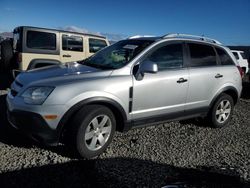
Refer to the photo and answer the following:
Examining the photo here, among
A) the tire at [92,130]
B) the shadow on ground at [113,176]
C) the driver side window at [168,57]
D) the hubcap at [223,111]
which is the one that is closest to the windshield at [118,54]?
the driver side window at [168,57]

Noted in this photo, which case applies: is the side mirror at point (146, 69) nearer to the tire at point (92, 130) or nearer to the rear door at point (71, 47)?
the tire at point (92, 130)

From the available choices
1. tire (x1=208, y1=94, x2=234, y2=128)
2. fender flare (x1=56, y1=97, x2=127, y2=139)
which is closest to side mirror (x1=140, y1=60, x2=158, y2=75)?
fender flare (x1=56, y1=97, x2=127, y2=139)

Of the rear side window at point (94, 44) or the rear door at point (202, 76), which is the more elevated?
the rear side window at point (94, 44)

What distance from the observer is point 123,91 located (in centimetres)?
427

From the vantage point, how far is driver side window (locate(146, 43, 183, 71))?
4.77 meters

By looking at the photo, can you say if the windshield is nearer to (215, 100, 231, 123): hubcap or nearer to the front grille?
the front grille

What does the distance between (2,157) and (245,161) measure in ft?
11.2

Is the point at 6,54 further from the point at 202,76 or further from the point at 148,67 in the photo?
the point at 202,76

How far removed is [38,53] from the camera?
8.35m

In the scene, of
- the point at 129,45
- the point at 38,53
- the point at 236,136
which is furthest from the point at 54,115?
the point at 38,53

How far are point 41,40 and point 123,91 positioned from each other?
16.5 feet

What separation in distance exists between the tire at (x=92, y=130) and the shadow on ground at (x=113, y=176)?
173 mm

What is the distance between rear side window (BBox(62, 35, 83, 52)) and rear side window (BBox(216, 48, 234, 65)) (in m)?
4.81

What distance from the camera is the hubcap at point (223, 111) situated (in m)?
5.84
